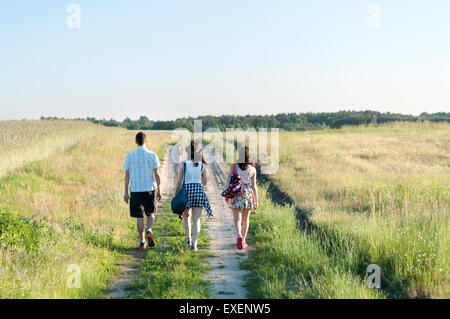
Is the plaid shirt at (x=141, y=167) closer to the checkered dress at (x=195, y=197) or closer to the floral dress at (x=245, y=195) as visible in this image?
the checkered dress at (x=195, y=197)

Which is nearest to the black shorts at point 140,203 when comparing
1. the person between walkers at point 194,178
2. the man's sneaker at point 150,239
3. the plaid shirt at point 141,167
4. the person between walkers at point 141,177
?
the person between walkers at point 141,177

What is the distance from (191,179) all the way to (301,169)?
1181cm

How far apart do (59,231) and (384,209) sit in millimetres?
7667

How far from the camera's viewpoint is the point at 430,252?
5.84 m

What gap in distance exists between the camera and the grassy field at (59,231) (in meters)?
5.39

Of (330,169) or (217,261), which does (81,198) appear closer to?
(217,261)

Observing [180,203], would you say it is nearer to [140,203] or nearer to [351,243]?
[140,203]

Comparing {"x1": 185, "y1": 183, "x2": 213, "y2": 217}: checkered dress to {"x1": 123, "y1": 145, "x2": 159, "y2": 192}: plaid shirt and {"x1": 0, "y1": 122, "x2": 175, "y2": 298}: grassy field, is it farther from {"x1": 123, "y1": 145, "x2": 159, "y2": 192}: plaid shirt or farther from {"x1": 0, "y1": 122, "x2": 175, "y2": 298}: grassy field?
{"x1": 0, "y1": 122, "x2": 175, "y2": 298}: grassy field

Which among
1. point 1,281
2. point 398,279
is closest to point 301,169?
point 398,279

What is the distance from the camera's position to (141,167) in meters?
7.54

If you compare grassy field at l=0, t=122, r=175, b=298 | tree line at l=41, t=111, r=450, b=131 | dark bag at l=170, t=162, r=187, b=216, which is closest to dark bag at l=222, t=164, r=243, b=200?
dark bag at l=170, t=162, r=187, b=216

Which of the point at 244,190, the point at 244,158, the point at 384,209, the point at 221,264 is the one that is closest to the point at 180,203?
the point at 244,190

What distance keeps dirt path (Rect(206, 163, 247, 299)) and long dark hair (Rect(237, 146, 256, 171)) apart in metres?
1.74

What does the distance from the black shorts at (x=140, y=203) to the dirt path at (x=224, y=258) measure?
1522 mm
